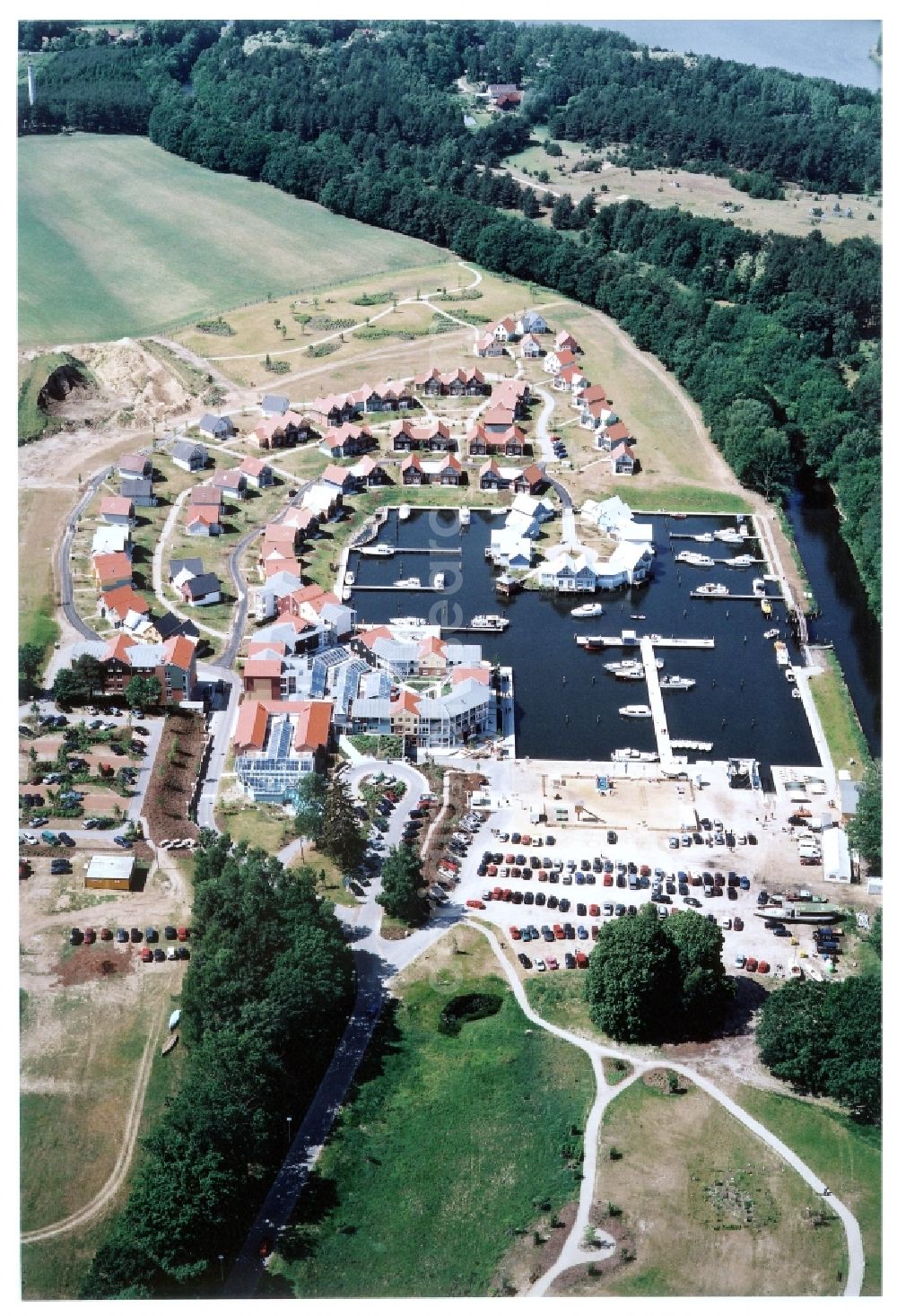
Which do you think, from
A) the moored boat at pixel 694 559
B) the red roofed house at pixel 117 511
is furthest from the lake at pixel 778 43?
the red roofed house at pixel 117 511

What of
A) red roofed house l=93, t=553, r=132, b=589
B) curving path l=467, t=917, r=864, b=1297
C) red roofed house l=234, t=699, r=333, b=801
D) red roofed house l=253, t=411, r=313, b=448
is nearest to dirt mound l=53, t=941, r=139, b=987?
red roofed house l=234, t=699, r=333, b=801

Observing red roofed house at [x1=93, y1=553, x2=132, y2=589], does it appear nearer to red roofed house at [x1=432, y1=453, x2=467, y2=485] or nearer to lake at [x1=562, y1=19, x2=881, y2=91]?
red roofed house at [x1=432, y1=453, x2=467, y2=485]

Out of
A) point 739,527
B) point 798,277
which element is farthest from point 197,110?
point 739,527

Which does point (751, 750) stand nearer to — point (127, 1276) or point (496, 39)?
point (127, 1276)

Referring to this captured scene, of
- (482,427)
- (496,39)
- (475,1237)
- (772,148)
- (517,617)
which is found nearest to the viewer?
(475,1237)

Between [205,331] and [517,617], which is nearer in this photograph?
[517,617]

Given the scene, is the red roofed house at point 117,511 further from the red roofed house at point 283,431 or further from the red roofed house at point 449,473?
the red roofed house at point 449,473
